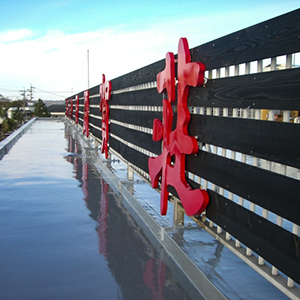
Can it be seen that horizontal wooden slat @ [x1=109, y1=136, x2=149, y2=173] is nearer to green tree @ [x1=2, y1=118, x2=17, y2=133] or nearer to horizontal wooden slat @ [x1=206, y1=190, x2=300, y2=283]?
horizontal wooden slat @ [x1=206, y1=190, x2=300, y2=283]

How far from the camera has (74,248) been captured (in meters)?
3.68

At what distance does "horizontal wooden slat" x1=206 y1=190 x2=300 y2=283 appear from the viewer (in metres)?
1.96

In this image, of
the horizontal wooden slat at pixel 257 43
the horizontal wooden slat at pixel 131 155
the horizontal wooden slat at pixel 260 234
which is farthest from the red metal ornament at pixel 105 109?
the horizontal wooden slat at pixel 260 234

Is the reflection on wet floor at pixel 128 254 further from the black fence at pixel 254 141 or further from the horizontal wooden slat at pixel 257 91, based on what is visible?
the horizontal wooden slat at pixel 257 91

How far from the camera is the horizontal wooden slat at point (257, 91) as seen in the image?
76.1 inches

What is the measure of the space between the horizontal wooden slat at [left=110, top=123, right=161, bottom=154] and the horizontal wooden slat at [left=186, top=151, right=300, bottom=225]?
145cm

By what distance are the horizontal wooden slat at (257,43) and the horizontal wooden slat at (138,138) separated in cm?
169

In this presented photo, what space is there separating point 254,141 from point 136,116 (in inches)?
131

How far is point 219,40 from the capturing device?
2742 millimetres

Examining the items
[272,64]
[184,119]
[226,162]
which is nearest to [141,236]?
[184,119]

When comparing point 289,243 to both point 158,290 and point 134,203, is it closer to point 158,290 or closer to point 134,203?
point 158,290

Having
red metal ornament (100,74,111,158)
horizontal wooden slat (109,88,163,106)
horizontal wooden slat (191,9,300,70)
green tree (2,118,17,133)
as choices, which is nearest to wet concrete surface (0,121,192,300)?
horizontal wooden slat (109,88,163,106)

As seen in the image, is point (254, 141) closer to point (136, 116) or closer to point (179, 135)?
point (179, 135)

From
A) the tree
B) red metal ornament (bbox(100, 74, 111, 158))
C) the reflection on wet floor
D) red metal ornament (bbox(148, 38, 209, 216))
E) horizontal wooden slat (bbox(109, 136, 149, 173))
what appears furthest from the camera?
the tree
